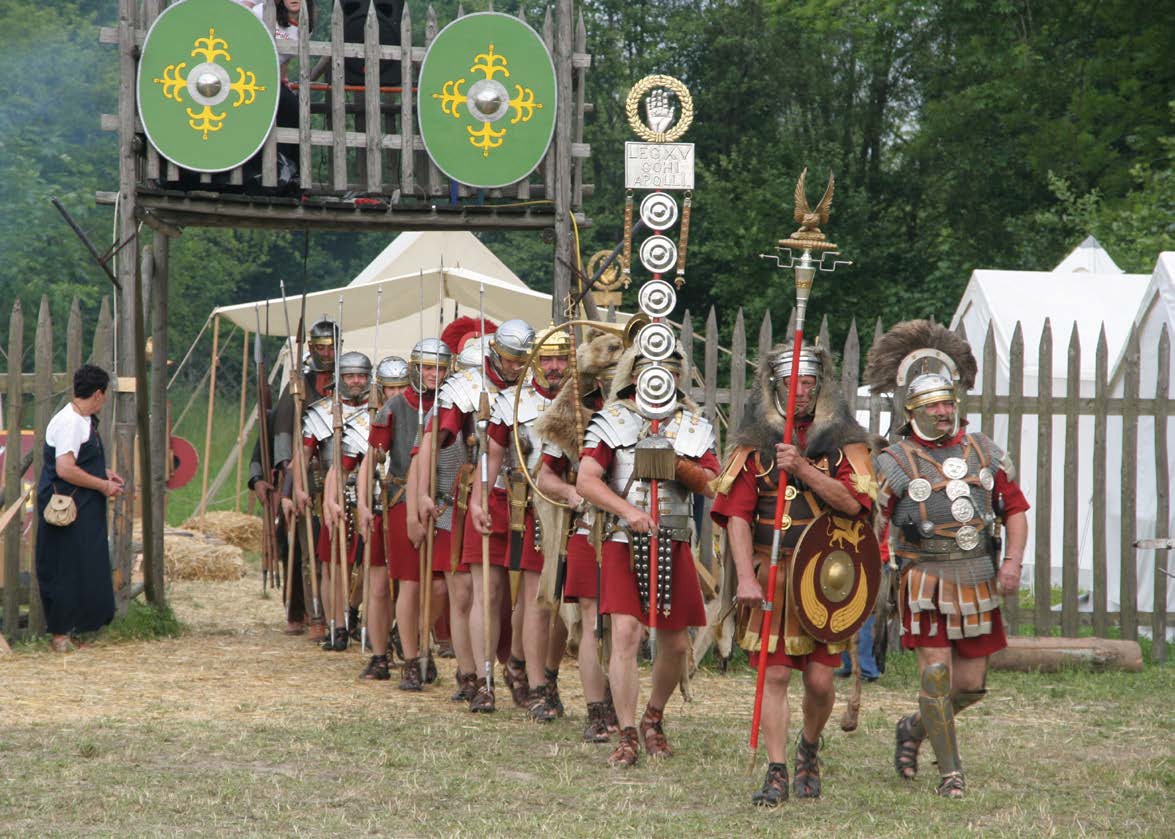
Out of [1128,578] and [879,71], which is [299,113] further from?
[879,71]

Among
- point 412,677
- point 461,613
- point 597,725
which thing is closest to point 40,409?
point 412,677

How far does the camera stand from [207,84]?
906 cm

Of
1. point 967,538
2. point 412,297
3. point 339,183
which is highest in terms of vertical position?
point 339,183

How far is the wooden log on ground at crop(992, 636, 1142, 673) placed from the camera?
8914mm

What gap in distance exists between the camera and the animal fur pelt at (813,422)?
584 cm

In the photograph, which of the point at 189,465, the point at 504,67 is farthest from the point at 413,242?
the point at 504,67

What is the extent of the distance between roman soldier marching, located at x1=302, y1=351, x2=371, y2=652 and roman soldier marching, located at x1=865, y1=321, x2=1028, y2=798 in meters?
3.75

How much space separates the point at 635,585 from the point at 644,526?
260 mm

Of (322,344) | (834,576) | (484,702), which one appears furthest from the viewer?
(322,344)

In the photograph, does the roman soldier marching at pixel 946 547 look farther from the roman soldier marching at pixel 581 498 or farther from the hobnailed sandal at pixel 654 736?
the roman soldier marching at pixel 581 498

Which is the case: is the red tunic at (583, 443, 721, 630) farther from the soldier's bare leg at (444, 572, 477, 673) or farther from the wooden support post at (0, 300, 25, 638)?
the wooden support post at (0, 300, 25, 638)

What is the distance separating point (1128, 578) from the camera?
30.6 ft

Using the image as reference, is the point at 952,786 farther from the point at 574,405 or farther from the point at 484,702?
the point at 484,702

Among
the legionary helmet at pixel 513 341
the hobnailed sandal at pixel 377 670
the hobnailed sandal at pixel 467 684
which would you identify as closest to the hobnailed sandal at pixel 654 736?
the hobnailed sandal at pixel 467 684
